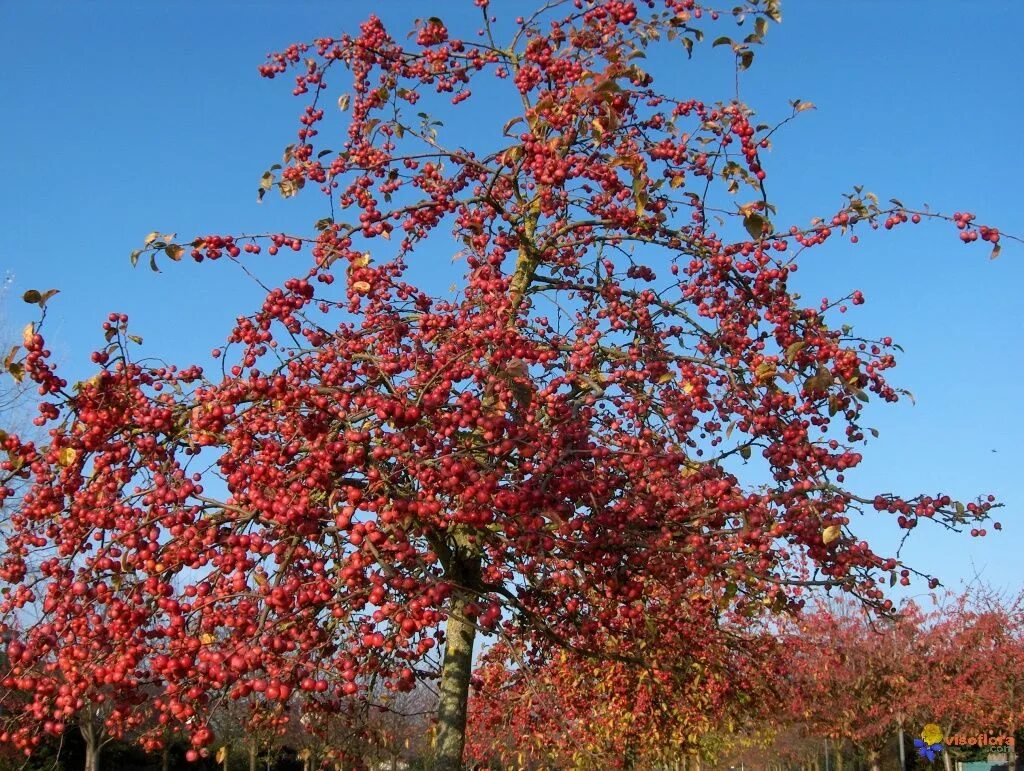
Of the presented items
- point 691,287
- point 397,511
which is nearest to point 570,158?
point 691,287

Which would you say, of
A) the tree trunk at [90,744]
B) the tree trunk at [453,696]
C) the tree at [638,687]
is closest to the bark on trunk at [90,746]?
the tree trunk at [90,744]

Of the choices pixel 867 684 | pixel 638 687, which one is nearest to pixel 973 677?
pixel 867 684

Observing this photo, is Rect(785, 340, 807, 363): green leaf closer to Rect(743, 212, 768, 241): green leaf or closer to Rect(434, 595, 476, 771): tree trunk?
Rect(743, 212, 768, 241): green leaf

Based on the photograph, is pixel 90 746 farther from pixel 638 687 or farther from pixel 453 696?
pixel 453 696

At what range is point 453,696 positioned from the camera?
7.30 metres

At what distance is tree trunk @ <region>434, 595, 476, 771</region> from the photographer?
23.4 feet

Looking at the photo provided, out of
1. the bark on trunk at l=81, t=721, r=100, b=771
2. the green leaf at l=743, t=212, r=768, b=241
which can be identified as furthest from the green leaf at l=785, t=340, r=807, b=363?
the bark on trunk at l=81, t=721, r=100, b=771

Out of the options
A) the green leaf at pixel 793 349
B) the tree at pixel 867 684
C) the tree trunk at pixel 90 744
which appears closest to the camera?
the green leaf at pixel 793 349

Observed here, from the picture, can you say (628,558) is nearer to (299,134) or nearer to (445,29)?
(299,134)

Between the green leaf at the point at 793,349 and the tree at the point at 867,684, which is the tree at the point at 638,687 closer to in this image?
the green leaf at the point at 793,349

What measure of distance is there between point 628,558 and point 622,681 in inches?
227

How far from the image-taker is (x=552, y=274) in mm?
9070

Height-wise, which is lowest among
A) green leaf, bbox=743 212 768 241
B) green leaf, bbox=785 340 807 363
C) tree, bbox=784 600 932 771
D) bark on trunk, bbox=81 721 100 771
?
bark on trunk, bbox=81 721 100 771

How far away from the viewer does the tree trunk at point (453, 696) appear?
23.4 feet
